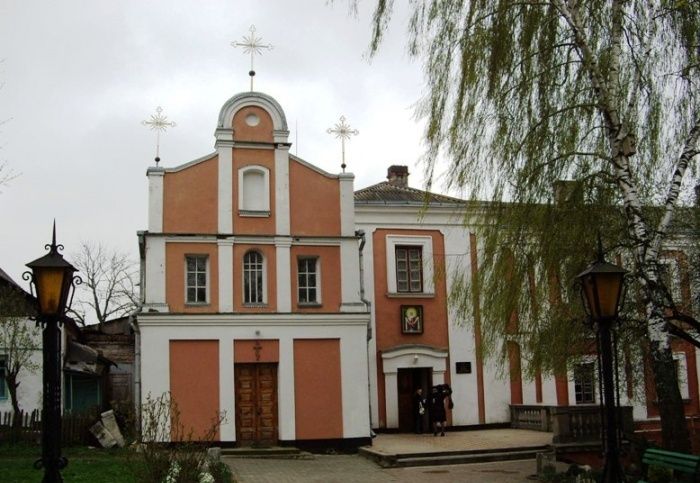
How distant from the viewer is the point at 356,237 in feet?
82.2

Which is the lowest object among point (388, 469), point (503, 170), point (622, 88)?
point (388, 469)

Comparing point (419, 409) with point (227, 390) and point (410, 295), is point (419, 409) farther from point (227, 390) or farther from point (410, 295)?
point (227, 390)

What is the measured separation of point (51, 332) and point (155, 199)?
14.5 metres

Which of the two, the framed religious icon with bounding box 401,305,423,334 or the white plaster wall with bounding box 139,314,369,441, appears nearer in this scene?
the white plaster wall with bounding box 139,314,369,441

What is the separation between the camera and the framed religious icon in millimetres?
29156

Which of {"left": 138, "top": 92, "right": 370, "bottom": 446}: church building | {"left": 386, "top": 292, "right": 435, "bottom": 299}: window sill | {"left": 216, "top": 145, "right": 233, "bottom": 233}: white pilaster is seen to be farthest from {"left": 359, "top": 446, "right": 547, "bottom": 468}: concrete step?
{"left": 216, "top": 145, "right": 233, "bottom": 233}: white pilaster

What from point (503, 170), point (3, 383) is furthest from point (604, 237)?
point (3, 383)

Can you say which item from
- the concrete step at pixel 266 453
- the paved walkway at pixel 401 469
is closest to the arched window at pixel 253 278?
the concrete step at pixel 266 453

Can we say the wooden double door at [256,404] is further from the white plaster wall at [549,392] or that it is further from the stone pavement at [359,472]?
the white plaster wall at [549,392]

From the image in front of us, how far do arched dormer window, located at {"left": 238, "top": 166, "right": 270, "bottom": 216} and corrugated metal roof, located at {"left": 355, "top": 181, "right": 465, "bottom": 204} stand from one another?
17.9 feet

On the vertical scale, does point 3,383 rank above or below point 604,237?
below

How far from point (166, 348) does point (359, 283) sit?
592 cm

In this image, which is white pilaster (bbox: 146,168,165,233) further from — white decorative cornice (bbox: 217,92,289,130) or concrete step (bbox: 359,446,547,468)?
concrete step (bbox: 359,446,547,468)

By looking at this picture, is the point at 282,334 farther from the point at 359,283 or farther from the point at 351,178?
the point at 351,178
